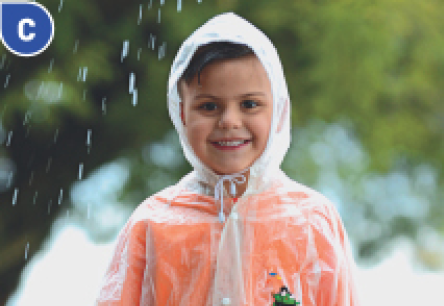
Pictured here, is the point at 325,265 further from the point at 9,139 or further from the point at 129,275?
the point at 9,139

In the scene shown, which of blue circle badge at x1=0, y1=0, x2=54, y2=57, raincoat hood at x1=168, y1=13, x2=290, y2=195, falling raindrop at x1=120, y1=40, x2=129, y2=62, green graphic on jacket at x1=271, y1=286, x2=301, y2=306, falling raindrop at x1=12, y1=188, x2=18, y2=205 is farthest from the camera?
falling raindrop at x1=12, y1=188, x2=18, y2=205

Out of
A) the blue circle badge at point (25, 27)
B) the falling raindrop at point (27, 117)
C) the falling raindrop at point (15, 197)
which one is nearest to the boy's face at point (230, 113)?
the blue circle badge at point (25, 27)

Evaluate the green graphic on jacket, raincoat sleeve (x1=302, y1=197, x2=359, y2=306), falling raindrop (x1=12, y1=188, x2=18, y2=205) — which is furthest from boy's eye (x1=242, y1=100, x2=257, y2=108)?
falling raindrop (x1=12, y1=188, x2=18, y2=205)

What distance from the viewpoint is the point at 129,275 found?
199 centimetres

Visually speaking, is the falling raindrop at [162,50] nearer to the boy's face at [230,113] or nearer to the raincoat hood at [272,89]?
the raincoat hood at [272,89]

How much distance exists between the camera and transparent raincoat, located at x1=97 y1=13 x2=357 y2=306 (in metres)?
1.90

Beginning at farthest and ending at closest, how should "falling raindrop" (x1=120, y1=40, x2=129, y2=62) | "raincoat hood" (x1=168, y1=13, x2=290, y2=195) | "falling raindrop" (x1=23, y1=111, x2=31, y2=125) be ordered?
"falling raindrop" (x1=120, y1=40, x2=129, y2=62)
"falling raindrop" (x1=23, y1=111, x2=31, y2=125)
"raincoat hood" (x1=168, y1=13, x2=290, y2=195)

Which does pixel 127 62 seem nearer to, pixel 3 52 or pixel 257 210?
pixel 3 52

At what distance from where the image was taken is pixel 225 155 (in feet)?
6.34

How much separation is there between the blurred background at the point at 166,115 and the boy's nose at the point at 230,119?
2.42m

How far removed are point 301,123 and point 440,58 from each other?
115 centimetres

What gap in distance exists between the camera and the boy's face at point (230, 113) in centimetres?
190

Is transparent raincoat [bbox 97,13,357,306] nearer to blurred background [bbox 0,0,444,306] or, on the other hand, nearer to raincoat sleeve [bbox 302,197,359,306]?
raincoat sleeve [bbox 302,197,359,306]

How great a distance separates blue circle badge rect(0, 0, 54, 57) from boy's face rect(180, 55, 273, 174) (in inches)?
85.9
